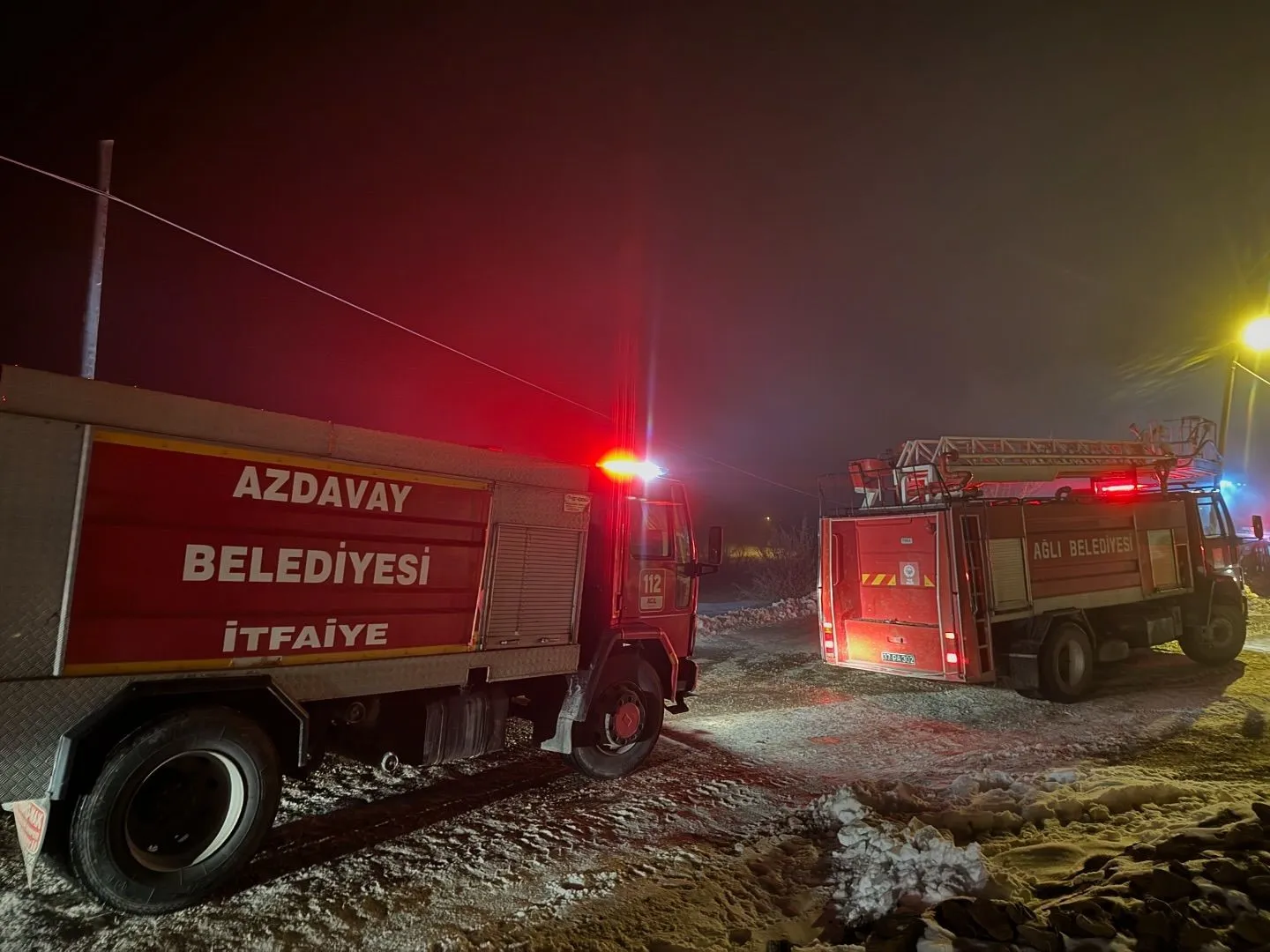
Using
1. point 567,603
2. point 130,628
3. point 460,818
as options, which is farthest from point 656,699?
point 130,628

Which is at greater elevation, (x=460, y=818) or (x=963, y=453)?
(x=963, y=453)

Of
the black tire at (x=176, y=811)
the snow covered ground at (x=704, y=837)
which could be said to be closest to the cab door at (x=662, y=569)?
the snow covered ground at (x=704, y=837)

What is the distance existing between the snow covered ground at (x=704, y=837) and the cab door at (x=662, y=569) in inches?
52.0

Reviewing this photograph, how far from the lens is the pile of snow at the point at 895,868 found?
3420mm

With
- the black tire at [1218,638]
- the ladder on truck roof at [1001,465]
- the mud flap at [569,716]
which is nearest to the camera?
the mud flap at [569,716]

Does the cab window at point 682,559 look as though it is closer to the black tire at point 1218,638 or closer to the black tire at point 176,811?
the black tire at point 176,811

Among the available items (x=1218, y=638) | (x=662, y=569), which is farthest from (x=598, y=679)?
(x=1218, y=638)

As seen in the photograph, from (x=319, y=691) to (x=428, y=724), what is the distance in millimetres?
936

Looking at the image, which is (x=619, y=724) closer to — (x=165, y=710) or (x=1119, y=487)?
(x=165, y=710)

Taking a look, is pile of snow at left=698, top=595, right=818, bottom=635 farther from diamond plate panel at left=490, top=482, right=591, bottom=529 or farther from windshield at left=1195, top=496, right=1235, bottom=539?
diamond plate panel at left=490, top=482, right=591, bottom=529

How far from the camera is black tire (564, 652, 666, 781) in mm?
5844

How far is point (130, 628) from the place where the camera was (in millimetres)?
3529

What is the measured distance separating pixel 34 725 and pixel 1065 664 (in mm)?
10721

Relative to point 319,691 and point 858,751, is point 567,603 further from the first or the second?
point 858,751
